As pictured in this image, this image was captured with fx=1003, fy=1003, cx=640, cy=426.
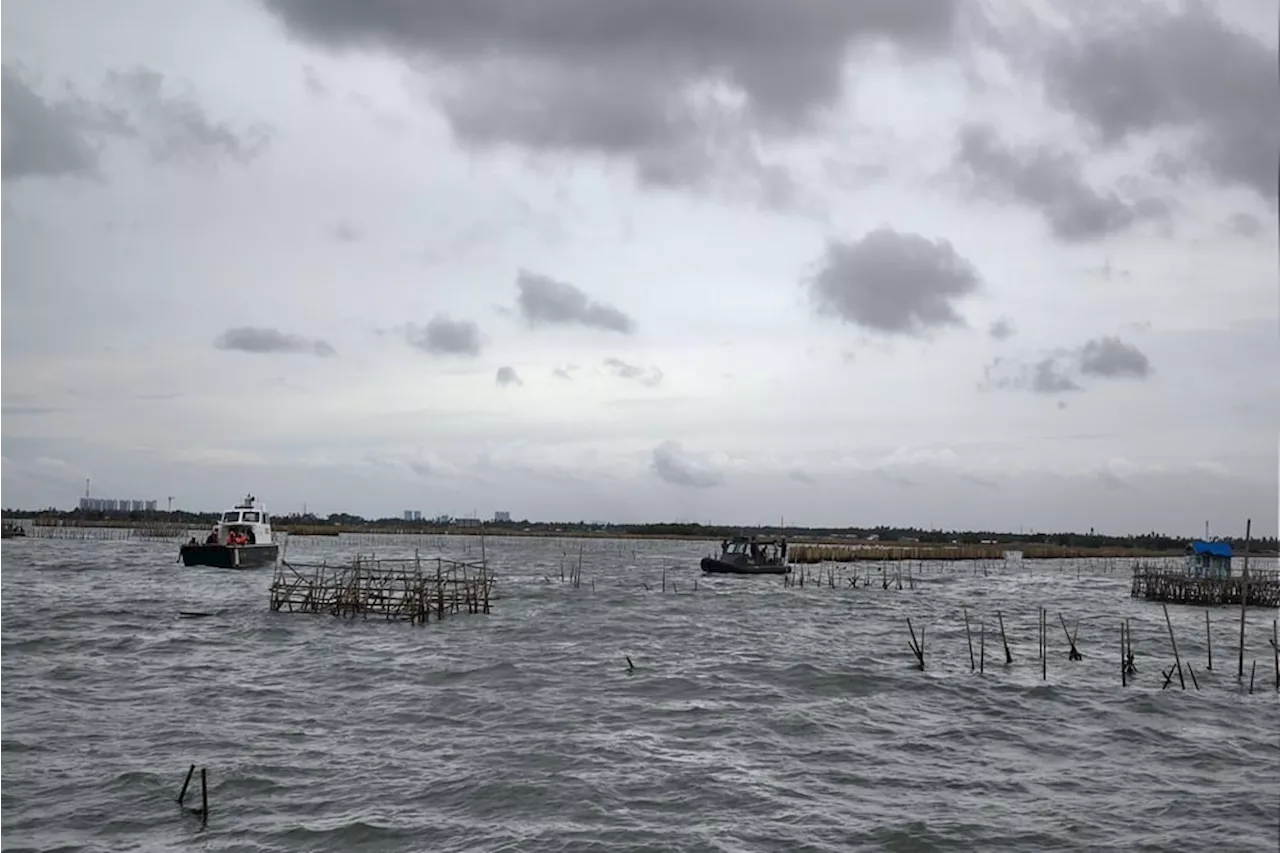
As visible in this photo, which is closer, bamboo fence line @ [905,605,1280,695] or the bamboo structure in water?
bamboo fence line @ [905,605,1280,695]

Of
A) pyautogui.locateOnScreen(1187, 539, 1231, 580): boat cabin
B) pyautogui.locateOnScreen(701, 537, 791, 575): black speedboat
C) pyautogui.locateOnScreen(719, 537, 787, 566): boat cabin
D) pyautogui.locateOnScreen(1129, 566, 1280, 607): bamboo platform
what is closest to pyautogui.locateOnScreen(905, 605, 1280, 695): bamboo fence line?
pyautogui.locateOnScreen(1129, 566, 1280, 607): bamboo platform

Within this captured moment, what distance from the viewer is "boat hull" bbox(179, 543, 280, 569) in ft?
182

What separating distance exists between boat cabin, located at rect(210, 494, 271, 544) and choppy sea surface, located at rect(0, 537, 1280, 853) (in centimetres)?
1986

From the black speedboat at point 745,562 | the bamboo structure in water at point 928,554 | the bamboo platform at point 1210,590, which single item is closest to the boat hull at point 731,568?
the black speedboat at point 745,562

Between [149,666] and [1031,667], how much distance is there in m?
24.2

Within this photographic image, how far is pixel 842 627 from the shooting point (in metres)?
39.0

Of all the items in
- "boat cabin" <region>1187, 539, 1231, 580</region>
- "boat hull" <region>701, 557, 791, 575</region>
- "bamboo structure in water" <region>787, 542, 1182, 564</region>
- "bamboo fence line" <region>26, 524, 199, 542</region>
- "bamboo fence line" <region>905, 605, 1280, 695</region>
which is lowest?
"bamboo fence line" <region>26, 524, 199, 542</region>

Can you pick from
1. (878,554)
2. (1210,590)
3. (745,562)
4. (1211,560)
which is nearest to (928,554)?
(878,554)

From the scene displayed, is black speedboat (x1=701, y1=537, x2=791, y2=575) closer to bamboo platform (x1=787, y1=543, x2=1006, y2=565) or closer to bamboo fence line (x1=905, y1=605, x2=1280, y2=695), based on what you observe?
bamboo platform (x1=787, y1=543, x2=1006, y2=565)

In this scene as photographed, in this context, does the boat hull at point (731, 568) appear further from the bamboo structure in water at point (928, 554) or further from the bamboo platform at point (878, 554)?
the bamboo platform at point (878, 554)

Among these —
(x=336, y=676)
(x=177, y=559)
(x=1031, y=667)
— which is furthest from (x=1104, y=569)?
(x=336, y=676)

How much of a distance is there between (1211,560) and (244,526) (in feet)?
176

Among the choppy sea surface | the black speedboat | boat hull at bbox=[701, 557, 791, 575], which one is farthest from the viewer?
the black speedboat

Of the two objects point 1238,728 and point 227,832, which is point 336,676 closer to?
point 227,832
